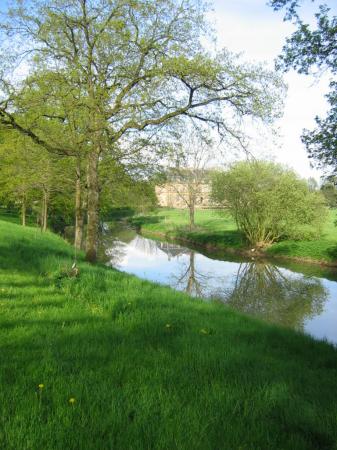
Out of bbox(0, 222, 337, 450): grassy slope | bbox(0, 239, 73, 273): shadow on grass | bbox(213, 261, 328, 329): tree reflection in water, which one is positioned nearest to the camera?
bbox(0, 222, 337, 450): grassy slope

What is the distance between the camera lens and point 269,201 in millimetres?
31641

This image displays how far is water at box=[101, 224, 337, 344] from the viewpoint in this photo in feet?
51.5

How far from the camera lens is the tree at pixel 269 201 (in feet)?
102

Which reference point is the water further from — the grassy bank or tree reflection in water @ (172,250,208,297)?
the grassy bank

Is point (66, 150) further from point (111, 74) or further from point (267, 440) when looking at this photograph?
point (267, 440)

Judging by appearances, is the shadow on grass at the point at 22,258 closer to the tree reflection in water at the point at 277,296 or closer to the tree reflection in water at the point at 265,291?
the tree reflection in water at the point at 265,291

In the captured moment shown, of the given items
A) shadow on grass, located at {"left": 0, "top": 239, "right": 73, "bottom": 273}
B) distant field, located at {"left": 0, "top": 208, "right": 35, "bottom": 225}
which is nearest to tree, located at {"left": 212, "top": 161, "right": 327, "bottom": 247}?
distant field, located at {"left": 0, "top": 208, "right": 35, "bottom": 225}

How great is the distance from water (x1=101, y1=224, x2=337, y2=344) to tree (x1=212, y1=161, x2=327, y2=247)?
13.9 feet

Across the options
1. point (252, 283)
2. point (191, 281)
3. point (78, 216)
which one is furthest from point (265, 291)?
point (78, 216)

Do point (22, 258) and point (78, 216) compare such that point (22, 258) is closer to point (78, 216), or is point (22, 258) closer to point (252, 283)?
point (78, 216)

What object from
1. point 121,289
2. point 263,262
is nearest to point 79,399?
point 121,289

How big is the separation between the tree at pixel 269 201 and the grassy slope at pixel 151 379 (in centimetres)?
2503

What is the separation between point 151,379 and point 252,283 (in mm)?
19294

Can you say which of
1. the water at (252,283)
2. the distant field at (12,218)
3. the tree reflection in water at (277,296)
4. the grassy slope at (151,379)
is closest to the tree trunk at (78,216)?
the water at (252,283)
